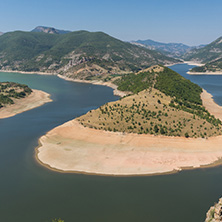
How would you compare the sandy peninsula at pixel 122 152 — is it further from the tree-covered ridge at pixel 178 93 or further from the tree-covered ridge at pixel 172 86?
the tree-covered ridge at pixel 172 86

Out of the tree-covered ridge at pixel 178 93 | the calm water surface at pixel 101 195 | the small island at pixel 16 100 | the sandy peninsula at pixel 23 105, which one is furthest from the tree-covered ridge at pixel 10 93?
the tree-covered ridge at pixel 178 93

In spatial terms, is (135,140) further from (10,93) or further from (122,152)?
(10,93)

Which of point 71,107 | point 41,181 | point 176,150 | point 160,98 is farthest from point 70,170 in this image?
point 71,107

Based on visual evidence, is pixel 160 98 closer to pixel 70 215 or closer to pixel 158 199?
pixel 158 199

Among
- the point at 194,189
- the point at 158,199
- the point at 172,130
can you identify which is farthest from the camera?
the point at 172,130

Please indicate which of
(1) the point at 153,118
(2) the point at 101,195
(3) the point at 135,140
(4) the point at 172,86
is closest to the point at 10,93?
(1) the point at 153,118
